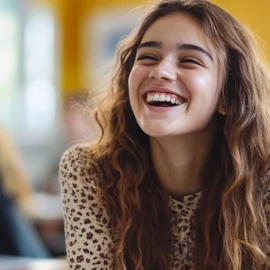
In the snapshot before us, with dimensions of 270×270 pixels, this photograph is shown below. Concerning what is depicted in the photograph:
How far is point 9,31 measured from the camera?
4160 mm

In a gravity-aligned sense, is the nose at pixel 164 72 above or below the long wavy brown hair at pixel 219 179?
above

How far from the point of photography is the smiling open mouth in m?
1.13

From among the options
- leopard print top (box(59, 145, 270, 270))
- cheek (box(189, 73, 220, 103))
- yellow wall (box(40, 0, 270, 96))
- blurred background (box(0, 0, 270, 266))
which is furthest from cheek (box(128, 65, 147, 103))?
yellow wall (box(40, 0, 270, 96))

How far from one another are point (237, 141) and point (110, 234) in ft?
1.07

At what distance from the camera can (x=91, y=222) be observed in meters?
1.24

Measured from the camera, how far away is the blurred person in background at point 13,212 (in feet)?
7.23

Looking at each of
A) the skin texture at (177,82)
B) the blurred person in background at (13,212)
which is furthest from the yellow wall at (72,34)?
the skin texture at (177,82)

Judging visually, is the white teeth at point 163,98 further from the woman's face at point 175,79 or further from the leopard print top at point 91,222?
the leopard print top at point 91,222

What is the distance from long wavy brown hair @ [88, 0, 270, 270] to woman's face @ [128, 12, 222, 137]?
33mm

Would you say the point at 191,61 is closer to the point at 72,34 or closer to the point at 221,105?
the point at 221,105

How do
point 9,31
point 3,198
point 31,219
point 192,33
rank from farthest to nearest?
point 9,31 < point 31,219 < point 3,198 < point 192,33

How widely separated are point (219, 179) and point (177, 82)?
0.24 meters

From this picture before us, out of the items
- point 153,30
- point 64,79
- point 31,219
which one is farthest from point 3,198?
point 64,79

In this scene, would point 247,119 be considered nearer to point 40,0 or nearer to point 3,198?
point 3,198
